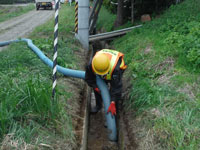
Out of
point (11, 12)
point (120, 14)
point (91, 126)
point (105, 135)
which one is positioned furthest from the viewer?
point (11, 12)

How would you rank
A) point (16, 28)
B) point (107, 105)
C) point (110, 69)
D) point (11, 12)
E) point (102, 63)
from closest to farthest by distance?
1. point (102, 63)
2. point (110, 69)
3. point (107, 105)
4. point (16, 28)
5. point (11, 12)

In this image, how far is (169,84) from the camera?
13.9ft

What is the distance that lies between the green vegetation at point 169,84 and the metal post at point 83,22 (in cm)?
276

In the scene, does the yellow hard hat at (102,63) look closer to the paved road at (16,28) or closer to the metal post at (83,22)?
the metal post at (83,22)

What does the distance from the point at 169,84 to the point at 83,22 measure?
5.47 metres

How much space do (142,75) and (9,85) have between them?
115 inches

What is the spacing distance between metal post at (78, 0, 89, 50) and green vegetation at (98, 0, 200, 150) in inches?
109

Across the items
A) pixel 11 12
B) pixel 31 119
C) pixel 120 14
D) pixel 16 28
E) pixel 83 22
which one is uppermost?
pixel 11 12

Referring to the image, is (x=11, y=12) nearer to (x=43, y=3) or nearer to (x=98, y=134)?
(x=43, y=3)

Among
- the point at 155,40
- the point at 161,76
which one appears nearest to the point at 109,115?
the point at 161,76

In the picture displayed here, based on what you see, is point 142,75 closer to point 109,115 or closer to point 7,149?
point 109,115

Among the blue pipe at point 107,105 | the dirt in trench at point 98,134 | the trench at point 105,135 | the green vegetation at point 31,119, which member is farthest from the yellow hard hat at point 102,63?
the dirt in trench at point 98,134

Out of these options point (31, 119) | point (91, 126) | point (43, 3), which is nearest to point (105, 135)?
point (91, 126)

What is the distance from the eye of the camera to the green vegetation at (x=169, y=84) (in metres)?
3.11
